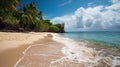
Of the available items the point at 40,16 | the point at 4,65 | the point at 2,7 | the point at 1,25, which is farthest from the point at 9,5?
the point at 40,16

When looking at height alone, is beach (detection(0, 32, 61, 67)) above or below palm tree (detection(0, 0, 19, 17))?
below

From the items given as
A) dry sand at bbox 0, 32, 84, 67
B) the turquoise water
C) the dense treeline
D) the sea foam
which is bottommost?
the turquoise water

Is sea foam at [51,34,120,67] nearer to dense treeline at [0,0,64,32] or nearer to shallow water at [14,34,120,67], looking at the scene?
shallow water at [14,34,120,67]

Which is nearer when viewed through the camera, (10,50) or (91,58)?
(91,58)

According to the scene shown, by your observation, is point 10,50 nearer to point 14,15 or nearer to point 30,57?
point 30,57

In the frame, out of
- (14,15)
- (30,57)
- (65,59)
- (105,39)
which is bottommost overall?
(105,39)

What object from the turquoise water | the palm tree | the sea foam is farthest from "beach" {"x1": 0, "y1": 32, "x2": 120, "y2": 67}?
the palm tree

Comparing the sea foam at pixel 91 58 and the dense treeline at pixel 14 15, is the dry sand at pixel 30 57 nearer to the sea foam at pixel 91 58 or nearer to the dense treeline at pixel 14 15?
the sea foam at pixel 91 58

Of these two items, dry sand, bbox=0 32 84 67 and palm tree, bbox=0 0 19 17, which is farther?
palm tree, bbox=0 0 19 17

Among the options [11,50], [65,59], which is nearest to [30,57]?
[11,50]

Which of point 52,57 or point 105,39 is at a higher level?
point 52,57

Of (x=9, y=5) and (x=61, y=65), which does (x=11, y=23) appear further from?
(x=61, y=65)

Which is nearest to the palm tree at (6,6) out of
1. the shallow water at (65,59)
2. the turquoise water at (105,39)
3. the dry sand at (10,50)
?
the dry sand at (10,50)

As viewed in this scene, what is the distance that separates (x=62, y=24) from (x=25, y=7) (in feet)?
181
